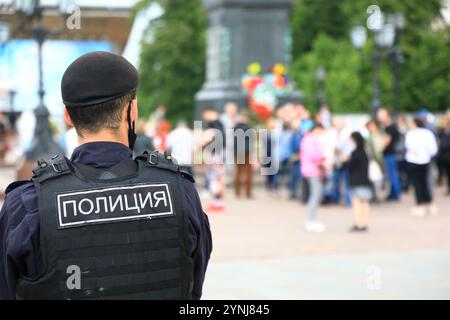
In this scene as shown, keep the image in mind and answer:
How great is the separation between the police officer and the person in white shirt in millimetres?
13133

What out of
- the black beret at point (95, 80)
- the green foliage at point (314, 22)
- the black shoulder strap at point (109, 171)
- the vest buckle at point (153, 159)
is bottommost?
the black shoulder strap at point (109, 171)

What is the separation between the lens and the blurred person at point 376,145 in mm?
16078

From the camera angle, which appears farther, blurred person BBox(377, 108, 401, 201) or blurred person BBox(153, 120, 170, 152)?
blurred person BBox(377, 108, 401, 201)

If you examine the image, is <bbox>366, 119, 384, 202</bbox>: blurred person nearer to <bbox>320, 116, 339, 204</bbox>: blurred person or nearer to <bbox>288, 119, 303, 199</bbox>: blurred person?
<bbox>320, 116, 339, 204</bbox>: blurred person

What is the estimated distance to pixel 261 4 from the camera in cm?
2567

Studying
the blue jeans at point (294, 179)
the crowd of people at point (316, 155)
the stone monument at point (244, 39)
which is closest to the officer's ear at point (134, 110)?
the crowd of people at point (316, 155)

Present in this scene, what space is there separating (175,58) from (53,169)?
4556cm

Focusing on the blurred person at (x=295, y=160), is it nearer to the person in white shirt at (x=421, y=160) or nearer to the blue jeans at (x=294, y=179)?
the blue jeans at (x=294, y=179)

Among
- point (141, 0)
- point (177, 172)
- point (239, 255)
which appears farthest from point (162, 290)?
point (141, 0)

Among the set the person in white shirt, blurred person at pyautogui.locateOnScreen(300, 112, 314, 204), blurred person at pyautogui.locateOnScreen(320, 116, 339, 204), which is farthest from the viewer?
blurred person at pyautogui.locateOnScreen(300, 112, 314, 204)

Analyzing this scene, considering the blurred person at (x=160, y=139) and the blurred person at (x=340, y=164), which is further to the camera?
the blurred person at (x=160, y=139)

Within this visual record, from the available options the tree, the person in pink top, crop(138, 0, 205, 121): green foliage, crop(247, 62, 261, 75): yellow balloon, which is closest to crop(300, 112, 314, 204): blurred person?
the person in pink top

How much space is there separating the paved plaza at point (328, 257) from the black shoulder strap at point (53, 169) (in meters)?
5.53

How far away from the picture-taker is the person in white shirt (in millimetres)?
15578
